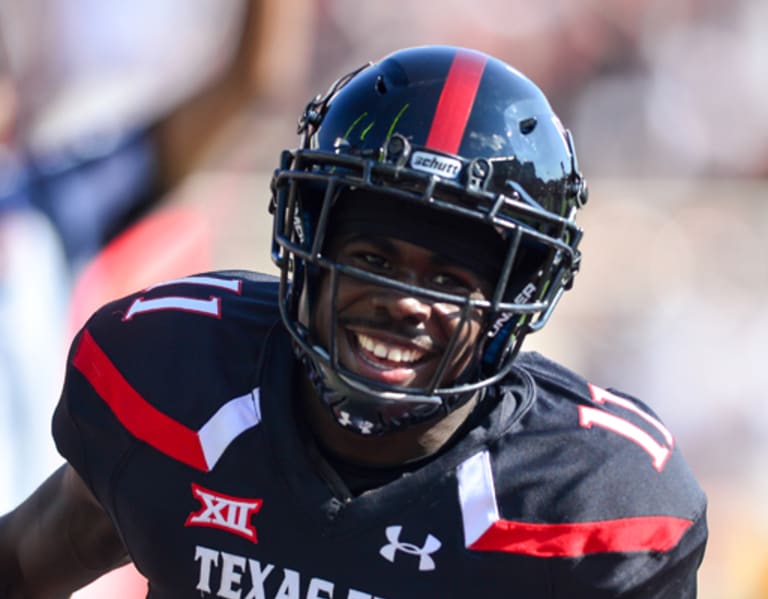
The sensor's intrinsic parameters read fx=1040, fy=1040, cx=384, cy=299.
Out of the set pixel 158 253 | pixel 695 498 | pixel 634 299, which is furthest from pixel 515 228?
pixel 634 299

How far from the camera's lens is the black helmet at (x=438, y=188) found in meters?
1.33

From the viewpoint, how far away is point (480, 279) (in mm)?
1397

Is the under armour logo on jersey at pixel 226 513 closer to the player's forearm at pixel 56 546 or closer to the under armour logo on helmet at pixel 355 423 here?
the under armour logo on helmet at pixel 355 423

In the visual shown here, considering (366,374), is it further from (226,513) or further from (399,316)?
(226,513)

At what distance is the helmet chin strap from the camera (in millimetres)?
1347

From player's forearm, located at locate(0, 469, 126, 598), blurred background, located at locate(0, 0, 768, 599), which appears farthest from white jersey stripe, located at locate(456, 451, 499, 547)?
blurred background, located at locate(0, 0, 768, 599)

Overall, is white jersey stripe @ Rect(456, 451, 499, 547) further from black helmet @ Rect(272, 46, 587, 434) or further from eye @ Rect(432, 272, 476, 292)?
eye @ Rect(432, 272, 476, 292)

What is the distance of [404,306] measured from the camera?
133 centimetres

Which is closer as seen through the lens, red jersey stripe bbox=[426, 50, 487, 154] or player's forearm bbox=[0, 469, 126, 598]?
red jersey stripe bbox=[426, 50, 487, 154]

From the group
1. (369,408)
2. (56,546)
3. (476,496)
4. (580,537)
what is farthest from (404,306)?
(56,546)

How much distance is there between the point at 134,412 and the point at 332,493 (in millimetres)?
325

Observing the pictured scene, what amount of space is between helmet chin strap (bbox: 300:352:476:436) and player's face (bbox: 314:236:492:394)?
3 cm

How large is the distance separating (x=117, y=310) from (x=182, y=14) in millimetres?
2481

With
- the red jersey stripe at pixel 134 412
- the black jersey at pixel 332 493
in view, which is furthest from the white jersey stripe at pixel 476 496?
the red jersey stripe at pixel 134 412
